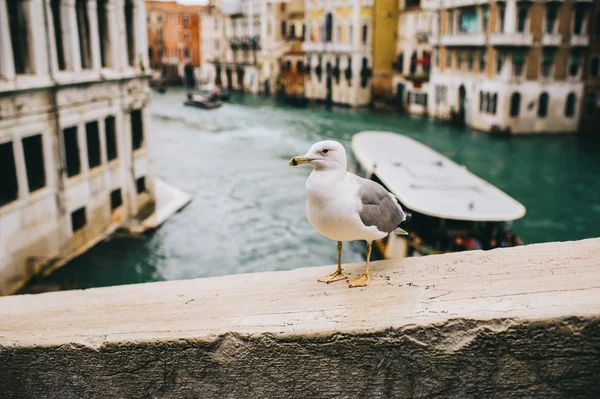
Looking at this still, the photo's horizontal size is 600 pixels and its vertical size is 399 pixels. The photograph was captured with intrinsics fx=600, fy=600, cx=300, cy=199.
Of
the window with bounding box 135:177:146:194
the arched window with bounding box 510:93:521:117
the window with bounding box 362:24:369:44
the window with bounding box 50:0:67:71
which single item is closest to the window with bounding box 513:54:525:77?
the arched window with bounding box 510:93:521:117

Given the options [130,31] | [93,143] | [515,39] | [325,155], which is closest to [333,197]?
[325,155]

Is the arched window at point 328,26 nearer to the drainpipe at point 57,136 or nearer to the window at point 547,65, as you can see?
the window at point 547,65

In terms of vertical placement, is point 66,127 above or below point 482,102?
above

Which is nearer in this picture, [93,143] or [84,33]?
[84,33]

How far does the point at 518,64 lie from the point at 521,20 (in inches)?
72.4

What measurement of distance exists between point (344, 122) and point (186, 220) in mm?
18244

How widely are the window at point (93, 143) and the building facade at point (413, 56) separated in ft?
79.1

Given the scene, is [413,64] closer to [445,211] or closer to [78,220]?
[445,211]

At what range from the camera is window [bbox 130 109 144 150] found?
46.7ft

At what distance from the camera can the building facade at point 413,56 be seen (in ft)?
111

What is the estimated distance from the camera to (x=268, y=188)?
62.3 ft

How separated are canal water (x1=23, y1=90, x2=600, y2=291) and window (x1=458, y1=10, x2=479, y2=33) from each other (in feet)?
15.4

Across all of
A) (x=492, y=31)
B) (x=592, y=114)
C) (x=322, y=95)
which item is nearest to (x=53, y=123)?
(x=492, y=31)

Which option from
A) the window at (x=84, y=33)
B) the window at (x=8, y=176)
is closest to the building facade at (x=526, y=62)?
the window at (x=84, y=33)
